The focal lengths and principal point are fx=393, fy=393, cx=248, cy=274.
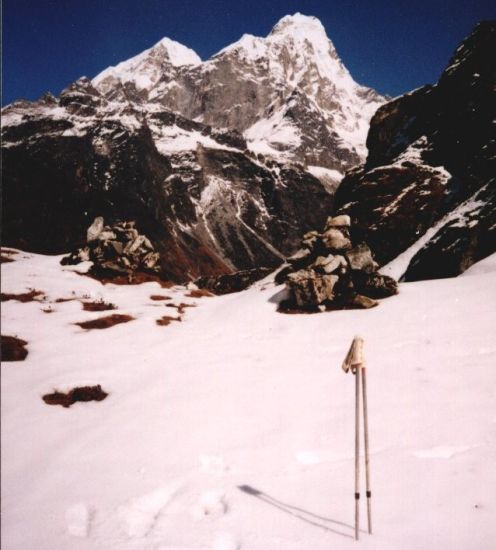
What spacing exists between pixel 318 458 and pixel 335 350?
5106mm

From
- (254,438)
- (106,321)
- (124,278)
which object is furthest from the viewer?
(124,278)

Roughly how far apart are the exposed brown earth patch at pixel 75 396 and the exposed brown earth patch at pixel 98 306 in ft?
29.5

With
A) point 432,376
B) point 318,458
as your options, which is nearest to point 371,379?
point 432,376

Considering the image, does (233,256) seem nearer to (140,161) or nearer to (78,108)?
(140,161)

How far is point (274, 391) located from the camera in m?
9.34

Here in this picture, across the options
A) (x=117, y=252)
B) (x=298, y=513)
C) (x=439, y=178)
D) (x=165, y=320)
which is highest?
(x=439, y=178)

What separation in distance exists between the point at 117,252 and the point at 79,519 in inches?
935

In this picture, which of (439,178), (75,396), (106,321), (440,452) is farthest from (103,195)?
(440,452)

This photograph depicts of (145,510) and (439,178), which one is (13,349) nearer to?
(145,510)

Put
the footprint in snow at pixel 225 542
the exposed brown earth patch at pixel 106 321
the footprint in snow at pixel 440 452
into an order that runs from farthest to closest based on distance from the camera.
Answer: the exposed brown earth patch at pixel 106 321
the footprint in snow at pixel 440 452
the footprint in snow at pixel 225 542

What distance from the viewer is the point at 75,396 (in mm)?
9352

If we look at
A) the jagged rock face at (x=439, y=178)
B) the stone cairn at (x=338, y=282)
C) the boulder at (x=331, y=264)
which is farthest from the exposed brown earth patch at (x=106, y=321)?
the jagged rock face at (x=439, y=178)

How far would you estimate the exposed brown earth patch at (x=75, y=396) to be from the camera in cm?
898

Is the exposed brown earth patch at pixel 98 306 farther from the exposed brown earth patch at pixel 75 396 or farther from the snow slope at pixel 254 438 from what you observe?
the exposed brown earth patch at pixel 75 396
